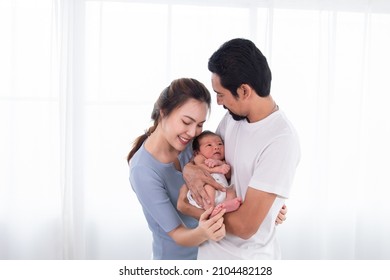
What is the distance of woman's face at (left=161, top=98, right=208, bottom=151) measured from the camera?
1924mm

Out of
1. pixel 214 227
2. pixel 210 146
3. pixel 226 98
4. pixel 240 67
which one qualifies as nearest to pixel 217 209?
pixel 214 227

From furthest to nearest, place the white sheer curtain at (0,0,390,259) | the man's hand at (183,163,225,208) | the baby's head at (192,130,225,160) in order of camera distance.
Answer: the white sheer curtain at (0,0,390,259), the baby's head at (192,130,225,160), the man's hand at (183,163,225,208)

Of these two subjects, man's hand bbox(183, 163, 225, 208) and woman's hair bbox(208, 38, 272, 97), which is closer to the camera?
woman's hair bbox(208, 38, 272, 97)

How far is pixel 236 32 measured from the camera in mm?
3463

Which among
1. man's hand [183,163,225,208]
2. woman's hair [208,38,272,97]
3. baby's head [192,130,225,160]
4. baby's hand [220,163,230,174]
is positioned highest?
woman's hair [208,38,272,97]

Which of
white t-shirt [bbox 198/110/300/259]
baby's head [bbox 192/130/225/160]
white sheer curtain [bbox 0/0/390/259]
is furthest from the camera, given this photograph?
white sheer curtain [bbox 0/0/390/259]

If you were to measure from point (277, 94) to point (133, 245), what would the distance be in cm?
141

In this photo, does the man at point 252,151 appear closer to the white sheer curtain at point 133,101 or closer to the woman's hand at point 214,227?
the woman's hand at point 214,227

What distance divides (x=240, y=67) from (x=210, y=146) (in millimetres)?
384

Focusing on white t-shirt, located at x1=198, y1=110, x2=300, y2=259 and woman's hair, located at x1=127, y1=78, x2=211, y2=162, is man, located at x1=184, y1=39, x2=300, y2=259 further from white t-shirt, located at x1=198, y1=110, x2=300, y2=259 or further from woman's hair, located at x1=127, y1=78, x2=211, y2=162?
woman's hair, located at x1=127, y1=78, x2=211, y2=162

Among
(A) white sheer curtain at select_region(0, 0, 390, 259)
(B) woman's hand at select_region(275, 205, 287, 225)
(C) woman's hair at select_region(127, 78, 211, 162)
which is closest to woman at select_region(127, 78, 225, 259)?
(C) woman's hair at select_region(127, 78, 211, 162)

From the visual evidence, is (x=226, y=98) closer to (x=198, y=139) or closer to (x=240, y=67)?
(x=240, y=67)
